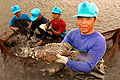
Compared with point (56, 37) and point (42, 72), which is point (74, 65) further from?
point (56, 37)

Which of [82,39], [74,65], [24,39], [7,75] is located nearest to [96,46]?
[82,39]

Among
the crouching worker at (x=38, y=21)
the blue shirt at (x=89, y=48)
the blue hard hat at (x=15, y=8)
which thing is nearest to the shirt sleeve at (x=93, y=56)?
the blue shirt at (x=89, y=48)

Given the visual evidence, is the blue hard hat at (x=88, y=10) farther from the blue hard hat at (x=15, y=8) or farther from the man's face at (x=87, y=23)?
the blue hard hat at (x=15, y=8)

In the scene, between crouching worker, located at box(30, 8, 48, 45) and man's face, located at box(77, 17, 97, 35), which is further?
crouching worker, located at box(30, 8, 48, 45)

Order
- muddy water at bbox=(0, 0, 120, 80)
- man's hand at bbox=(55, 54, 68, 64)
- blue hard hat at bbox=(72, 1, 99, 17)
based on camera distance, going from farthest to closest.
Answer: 1. muddy water at bbox=(0, 0, 120, 80)
2. man's hand at bbox=(55, 54, 68, 64)
3. blue hard hat at bbox=(72, 1, 99, 17)

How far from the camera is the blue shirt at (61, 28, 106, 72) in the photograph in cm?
212

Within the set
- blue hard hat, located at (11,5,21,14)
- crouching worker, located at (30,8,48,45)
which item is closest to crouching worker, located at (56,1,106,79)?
crouching worker, located at (30,8,48,45)

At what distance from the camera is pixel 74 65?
2254 mm

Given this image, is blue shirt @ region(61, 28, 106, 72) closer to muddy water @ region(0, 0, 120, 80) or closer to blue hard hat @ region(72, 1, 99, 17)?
blue hard hat @ region(72, 1, 99, 17)

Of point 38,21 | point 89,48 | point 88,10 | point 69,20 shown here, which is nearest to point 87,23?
point 88,10

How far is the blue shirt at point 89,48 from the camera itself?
212cm

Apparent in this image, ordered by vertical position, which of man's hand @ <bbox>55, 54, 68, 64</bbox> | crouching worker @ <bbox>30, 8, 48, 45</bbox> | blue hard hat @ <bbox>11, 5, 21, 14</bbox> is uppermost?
blue hard hat @ <bbox>11, 5, 21, 14</bbox>

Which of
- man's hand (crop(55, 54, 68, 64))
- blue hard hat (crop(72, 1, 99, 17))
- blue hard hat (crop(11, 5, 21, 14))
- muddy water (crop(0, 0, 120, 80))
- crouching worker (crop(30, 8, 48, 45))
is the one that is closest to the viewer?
blue hard hat (crop(72, 1, 99, 17))

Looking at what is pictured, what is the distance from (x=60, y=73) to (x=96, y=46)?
1713 millimetres
